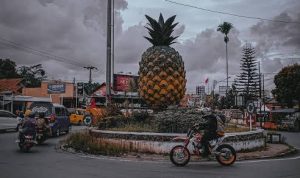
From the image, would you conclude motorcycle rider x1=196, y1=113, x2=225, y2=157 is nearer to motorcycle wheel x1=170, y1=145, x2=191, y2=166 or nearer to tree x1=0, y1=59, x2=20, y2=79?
motorcycle wheel x1=170, y1=145, x2=191, y2=166

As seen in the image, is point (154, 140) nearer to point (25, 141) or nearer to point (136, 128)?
point (136, 128)

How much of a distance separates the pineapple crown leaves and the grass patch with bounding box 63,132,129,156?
6.24 m

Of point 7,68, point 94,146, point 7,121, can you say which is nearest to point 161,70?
point 94,146

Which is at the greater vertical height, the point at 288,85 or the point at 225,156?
the point at 288,85

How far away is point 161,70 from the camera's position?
60.5 feet

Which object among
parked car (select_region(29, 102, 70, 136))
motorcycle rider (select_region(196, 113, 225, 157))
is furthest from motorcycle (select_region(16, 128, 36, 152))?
motorcycle rider (select_region(196, 113, 225, 157))

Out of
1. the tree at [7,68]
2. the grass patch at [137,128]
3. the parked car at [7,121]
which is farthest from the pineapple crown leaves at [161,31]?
the tree at [7,68]

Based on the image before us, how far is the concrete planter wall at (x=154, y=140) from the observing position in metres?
14.0

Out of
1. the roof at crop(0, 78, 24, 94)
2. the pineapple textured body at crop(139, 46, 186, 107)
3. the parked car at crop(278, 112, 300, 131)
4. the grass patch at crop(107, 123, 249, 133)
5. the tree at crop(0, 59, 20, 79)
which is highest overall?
the tree at crop(0, 59, 20, 79)

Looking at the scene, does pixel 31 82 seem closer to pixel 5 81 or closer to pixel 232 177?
pixel 5 81

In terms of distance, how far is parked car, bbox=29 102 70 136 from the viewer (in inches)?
859

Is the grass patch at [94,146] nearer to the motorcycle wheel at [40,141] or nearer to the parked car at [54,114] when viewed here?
the motorcycle wheel at [40,141]

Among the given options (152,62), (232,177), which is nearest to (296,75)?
(152,62)

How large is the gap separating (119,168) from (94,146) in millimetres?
3804
